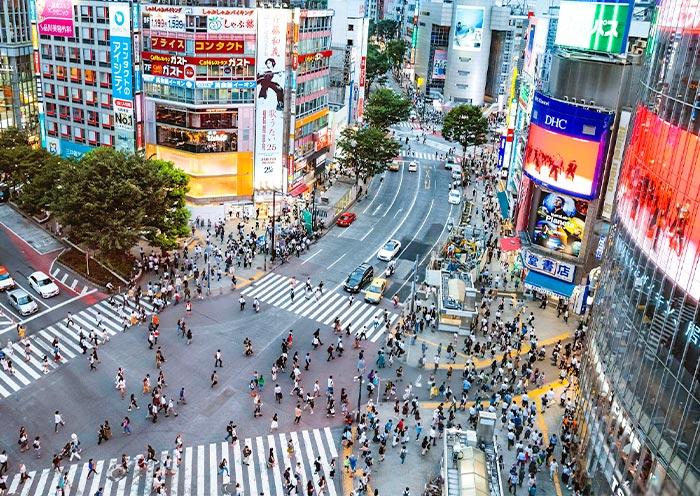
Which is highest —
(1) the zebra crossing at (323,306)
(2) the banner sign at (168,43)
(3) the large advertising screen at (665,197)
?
(2) the banner sign at (168,43)

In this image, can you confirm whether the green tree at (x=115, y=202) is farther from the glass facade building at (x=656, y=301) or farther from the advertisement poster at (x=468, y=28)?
the advertisement poster at (x=468, y=28)

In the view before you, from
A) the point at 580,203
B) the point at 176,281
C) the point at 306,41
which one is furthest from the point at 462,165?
the point at 176,281

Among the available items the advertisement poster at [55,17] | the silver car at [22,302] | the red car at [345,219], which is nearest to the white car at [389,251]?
the red car at [345,219]

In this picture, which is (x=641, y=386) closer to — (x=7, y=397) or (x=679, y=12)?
(x=679, y=12)

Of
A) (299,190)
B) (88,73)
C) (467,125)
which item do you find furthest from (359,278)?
(467,125)

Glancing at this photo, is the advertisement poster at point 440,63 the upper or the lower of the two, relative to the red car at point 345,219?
upper

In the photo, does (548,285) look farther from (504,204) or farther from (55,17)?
(55,17)

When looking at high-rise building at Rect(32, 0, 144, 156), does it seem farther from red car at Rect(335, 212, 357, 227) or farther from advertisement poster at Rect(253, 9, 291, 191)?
red car at Rect(335, 212, 357, 227)
